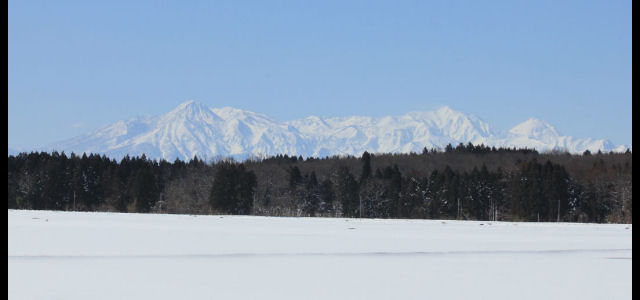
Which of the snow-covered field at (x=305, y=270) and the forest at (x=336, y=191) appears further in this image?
the forest at (x=336, y=191)

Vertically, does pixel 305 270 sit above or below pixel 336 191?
above

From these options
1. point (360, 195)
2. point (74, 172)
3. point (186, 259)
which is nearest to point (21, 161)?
point (74, 172)

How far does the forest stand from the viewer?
101438 millimetres

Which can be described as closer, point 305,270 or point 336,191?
point 305,270

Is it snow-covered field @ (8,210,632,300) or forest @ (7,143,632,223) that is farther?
forest @ (7,143,632,223)

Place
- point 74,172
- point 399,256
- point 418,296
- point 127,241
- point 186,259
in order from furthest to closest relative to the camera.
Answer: point 74,172 → point 127,241 → point 399,256 → point 186,259 → point 418,296

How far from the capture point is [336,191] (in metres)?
126

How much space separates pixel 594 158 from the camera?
152875 millimetres

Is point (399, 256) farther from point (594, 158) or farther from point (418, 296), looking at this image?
point (594, 158)

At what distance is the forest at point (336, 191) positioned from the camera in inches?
3994

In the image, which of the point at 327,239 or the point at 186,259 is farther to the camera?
the point at 327,239
